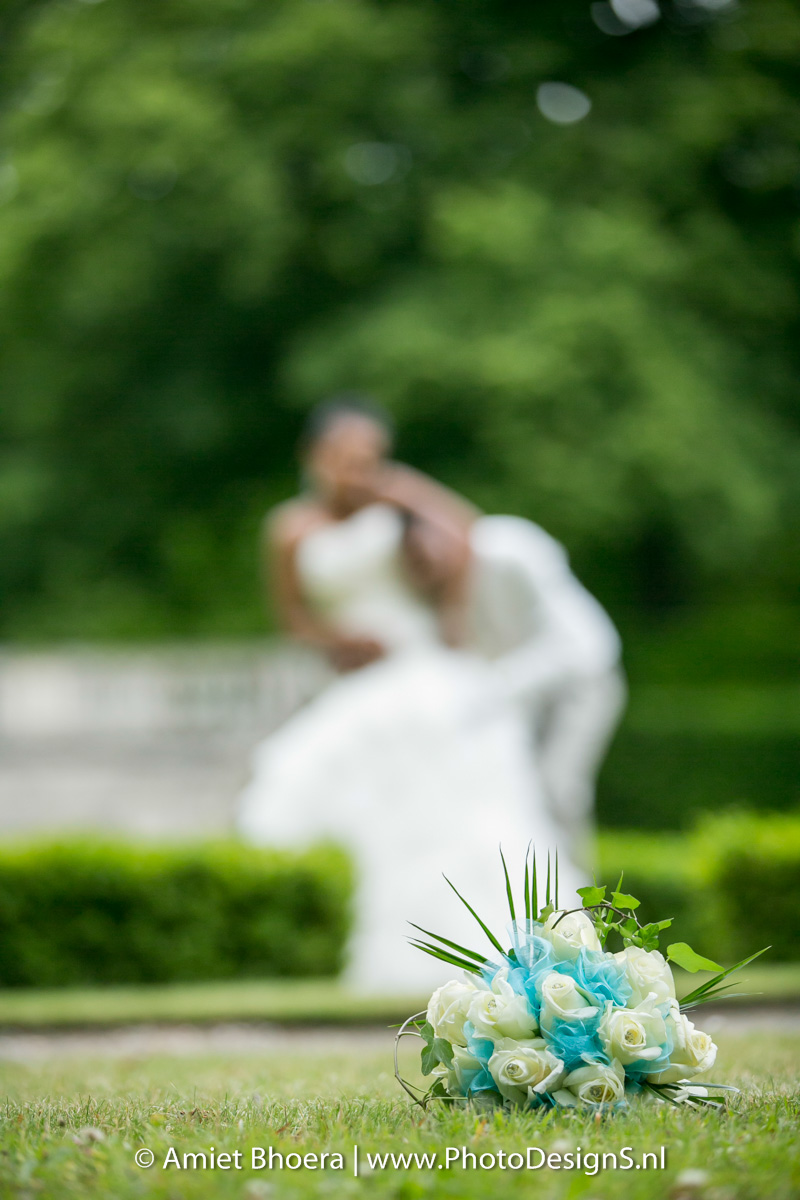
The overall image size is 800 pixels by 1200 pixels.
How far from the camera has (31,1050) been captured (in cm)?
501

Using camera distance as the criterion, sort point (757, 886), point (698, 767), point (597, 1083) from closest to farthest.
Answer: point (597, 1083)
point (757, 886)
point (698, 767)

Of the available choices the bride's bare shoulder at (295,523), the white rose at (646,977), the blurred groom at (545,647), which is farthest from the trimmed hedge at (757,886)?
the white rose at (646,977)

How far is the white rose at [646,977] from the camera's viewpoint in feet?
7.45

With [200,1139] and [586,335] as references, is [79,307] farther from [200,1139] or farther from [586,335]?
[200,1139]

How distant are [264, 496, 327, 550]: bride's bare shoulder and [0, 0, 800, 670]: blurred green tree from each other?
5894 mm

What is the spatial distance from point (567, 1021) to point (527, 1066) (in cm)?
10

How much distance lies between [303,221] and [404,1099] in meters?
13.9

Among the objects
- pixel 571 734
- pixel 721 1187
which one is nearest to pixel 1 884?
pixel 571 734

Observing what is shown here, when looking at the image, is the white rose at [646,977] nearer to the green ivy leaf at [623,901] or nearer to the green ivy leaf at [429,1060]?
the green ivy leaf at [623,901]

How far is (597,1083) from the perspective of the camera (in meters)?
2.20

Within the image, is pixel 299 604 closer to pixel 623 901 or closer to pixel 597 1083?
pixel 623 901

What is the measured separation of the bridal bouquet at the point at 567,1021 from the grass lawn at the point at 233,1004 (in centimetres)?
296

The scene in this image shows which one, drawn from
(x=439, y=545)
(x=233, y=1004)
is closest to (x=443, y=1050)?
(x=233, y=1004)

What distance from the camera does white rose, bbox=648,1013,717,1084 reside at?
2256 mm
